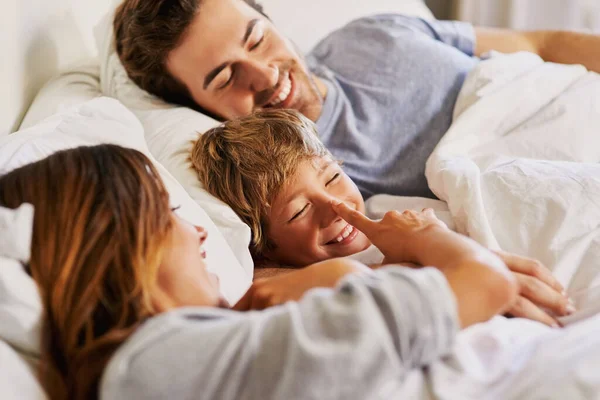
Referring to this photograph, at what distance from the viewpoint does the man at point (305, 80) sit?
1389mm

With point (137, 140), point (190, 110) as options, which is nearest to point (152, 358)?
point (137, 140)

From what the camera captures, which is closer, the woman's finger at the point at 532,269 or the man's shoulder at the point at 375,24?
the woman's finger at the point at 532,269

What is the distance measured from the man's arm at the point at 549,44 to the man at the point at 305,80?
0.11ft

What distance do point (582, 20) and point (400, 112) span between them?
53.5 inches

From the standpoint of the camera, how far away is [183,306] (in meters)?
0.68

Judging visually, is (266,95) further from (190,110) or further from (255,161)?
(255,161)

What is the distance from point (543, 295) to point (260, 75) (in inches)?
31.8

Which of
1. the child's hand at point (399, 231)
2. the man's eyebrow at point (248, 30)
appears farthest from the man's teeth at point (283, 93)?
the child's hand at point (399, 231)

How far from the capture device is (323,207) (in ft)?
3.49

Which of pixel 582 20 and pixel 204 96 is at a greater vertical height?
pixel 204 96

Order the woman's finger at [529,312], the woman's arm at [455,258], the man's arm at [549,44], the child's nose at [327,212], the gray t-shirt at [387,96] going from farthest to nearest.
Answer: the man's arm at [549,44]
the gray t-shirt at [387,96]
the child's nose at [327,212]
the woman's finger at [529,312]
the woman's arm at [455,258]

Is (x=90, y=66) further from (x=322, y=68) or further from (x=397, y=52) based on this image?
(x=397, y=52)

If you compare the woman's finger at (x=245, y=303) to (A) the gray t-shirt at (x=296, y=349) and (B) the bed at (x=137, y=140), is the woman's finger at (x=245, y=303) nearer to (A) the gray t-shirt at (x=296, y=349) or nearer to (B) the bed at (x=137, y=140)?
(B) the bed at (x=137, y=140)

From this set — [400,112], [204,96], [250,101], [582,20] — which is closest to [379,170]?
[400,112]
